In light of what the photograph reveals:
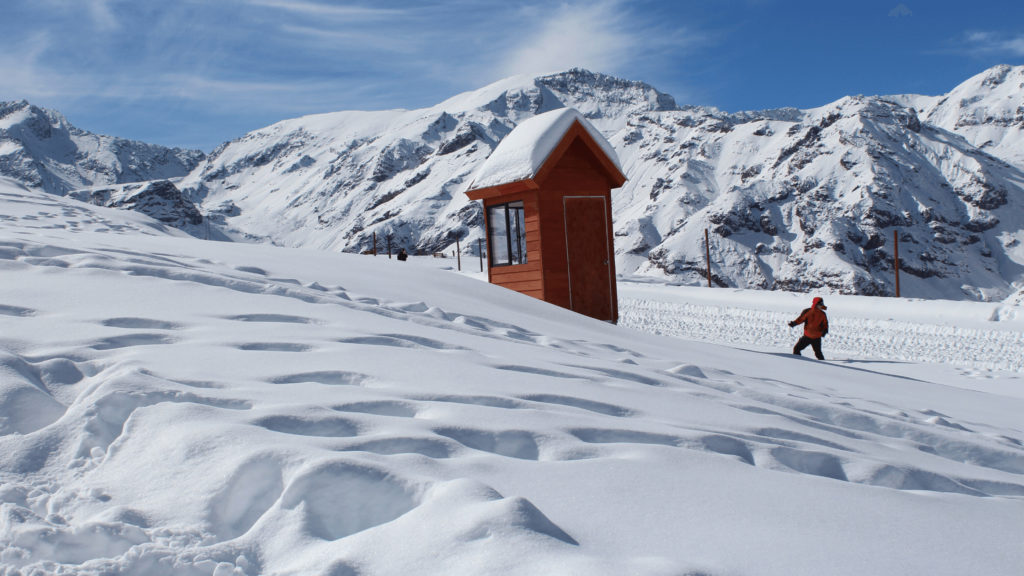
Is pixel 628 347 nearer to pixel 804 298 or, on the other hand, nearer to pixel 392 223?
pixel 804 298

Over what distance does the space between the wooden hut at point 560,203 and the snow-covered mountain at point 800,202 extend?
89.3 feet

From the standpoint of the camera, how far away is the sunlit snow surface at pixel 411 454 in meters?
1.78

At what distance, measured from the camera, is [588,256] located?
11.9m

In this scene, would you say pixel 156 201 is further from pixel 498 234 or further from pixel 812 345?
pixel 812 345

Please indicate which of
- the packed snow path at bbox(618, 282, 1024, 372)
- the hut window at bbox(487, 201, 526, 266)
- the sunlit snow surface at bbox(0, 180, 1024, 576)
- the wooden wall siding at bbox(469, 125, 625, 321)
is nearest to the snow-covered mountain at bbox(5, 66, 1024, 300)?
the packed snow path at bbox(618, 282, 1024, 372)

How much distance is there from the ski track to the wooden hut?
5.75 ft

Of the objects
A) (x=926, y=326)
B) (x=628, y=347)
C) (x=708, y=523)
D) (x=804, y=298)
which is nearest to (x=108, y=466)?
(x=708, y=523)

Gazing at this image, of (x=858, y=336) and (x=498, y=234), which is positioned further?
(x=498, y=234)

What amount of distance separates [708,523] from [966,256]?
87009 mm

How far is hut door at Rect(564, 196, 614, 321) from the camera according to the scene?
11.7 metres

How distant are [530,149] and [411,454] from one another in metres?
9.41

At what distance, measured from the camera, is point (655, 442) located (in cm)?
278

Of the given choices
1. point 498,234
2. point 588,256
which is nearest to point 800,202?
point 498,234

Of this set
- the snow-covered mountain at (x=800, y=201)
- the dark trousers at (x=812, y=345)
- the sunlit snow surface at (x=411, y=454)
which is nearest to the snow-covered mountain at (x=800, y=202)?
the snow-covered mountain at (x=800, y=201)
